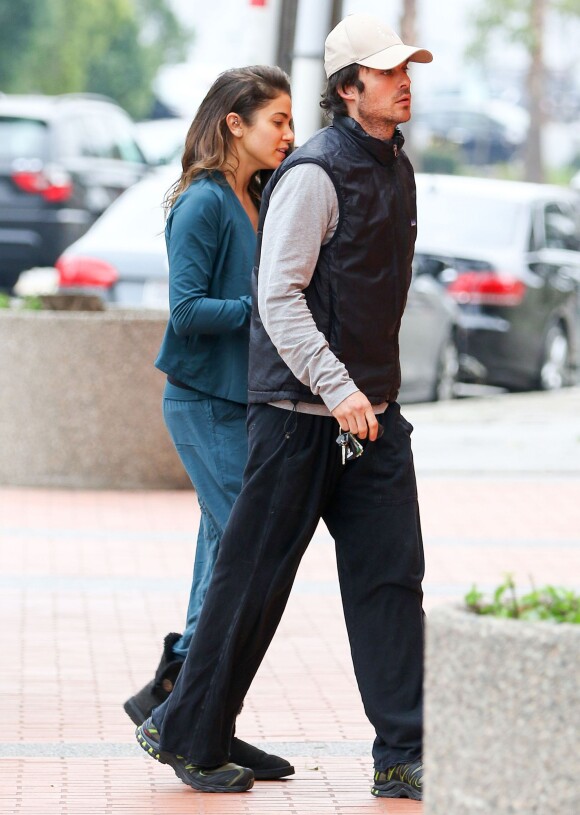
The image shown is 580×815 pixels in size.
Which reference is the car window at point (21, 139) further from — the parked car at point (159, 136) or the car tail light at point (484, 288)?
the car tail light at point (484, 288)

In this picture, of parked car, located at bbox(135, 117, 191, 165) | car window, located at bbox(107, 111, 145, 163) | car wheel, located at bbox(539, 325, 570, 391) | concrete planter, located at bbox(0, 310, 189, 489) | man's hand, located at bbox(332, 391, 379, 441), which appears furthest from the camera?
parked car, located at bbox(135, 117, 191, 165)

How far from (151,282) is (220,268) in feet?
25.3

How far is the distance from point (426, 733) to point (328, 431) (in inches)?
53.3

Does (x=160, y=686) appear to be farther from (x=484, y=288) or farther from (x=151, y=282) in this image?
(x=484, y=288)

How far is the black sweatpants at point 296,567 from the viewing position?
4.41 metres

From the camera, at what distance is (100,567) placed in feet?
25.3

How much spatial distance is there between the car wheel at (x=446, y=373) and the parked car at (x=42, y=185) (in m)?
6.68

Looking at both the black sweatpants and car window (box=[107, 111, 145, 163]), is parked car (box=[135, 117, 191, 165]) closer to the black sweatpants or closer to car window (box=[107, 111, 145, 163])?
car window (box=[107, 111, 145, 163])

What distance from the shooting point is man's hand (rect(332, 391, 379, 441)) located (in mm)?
4230

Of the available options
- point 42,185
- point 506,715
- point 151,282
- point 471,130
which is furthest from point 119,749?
point 471,130

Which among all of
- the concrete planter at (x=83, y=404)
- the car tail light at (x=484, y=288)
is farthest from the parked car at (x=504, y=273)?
the concrete planter at (x=83, y=404)

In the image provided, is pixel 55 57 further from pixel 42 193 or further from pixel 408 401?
→ pixel 408 401

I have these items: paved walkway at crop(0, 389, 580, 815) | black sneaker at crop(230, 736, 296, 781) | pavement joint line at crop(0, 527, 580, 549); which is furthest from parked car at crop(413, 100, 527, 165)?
black sneaker at crop(230, 736, 296, 781)

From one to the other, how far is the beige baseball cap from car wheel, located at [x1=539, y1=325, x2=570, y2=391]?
10.4 m
